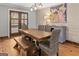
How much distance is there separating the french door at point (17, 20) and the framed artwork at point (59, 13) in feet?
1.22

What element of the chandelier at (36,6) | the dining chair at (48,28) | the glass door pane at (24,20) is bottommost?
the dining chair at (48,28)

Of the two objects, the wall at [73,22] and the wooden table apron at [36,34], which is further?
the wooden table apron at [36,34]

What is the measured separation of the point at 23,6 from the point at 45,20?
13.9 inches

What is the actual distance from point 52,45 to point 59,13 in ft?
1.49

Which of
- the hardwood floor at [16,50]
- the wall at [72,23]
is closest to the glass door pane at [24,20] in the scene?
the hardwood floor at [16,50]

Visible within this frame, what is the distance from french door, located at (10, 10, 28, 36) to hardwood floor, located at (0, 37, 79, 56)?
5.8 inches

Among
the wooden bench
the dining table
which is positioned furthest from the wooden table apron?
the wooden bench

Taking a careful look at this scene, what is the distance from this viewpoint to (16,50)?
4.75 feet

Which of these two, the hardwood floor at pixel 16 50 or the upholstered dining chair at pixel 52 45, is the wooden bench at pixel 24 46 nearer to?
the hardwood floor at pixel 16 50

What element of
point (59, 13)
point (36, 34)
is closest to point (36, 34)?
point (36, 34)

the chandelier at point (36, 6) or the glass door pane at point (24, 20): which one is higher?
the chandelier at point (36, 6)

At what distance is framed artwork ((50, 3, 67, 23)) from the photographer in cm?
144

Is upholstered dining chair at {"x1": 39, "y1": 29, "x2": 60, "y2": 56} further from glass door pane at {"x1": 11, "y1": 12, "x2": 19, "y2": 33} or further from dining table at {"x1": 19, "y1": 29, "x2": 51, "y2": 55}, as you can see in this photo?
glass door pane at {"x1": 11, "y1": 12, "x2": 19, "y2": 33}

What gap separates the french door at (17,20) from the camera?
1475 mm
